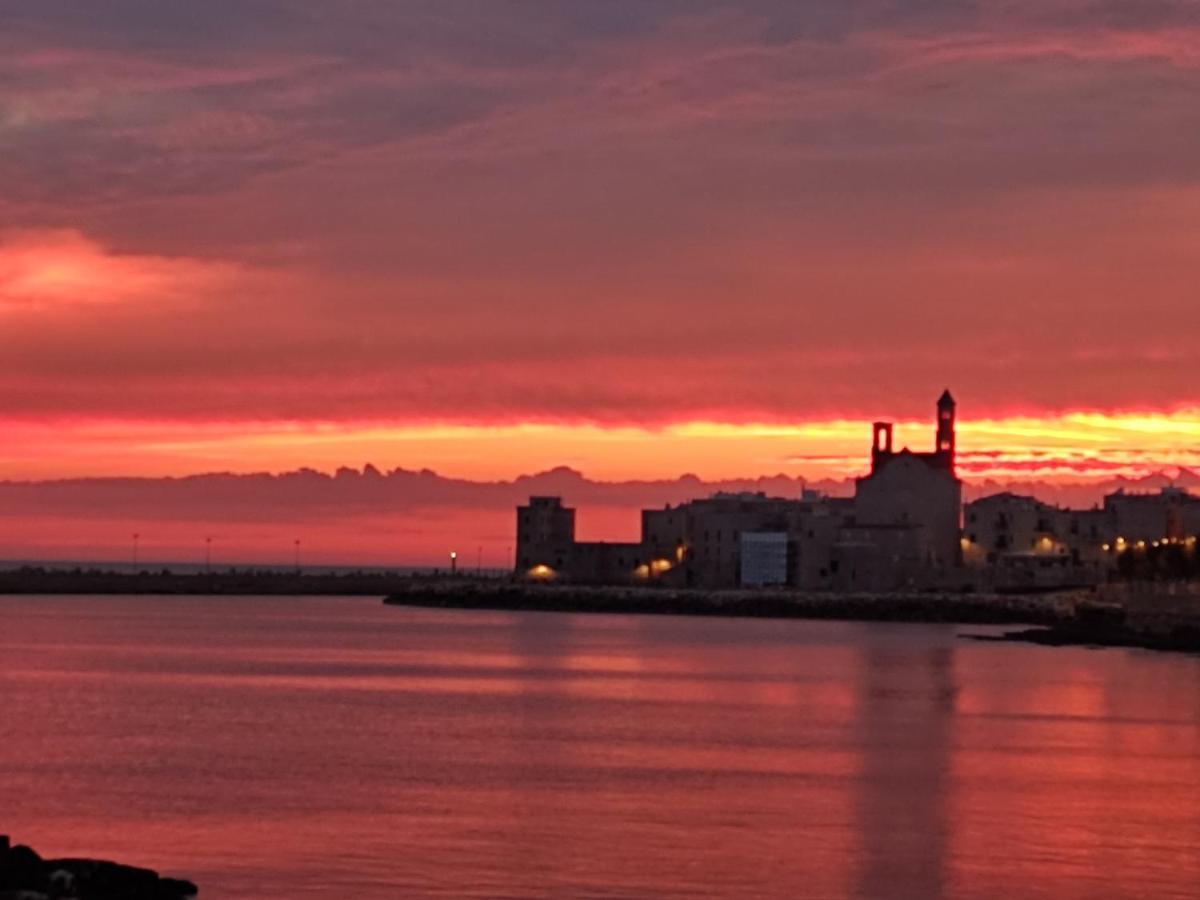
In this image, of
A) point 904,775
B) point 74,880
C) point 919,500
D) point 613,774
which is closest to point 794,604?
point 919,500

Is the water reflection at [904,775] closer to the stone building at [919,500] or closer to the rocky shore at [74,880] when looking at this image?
the rocky shore at [74,880]

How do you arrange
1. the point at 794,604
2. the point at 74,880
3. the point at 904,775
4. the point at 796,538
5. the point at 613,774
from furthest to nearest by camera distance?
the point at 796,538 < the point at 794,604 < the point at 904,775 < the point at 613,774 < the point at 74,880

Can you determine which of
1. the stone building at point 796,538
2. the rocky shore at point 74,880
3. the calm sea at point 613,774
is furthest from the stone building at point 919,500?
the rocky shore at point 74,880

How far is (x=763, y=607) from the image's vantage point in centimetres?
12575

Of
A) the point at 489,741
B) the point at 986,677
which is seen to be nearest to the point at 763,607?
the point at 986,677

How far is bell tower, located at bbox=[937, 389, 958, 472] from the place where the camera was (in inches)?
5128

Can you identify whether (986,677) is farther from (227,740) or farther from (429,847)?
(429,847)

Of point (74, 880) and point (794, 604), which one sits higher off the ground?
point (794, 604)

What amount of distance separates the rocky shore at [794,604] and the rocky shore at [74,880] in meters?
89.8

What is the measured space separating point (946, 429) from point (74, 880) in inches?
4415

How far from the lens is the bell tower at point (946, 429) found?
130 meters

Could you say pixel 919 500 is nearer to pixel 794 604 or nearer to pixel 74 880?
pixel 794 604

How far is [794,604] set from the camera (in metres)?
125

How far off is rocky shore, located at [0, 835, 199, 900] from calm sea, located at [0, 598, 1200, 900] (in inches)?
55.2
